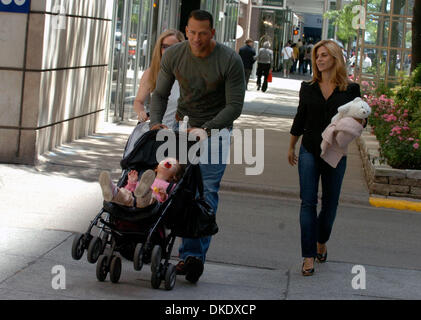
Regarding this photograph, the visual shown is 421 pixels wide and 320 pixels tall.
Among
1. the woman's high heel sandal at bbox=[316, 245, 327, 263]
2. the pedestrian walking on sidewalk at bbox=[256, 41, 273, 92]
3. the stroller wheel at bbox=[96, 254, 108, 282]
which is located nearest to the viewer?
the stroller wheel at bbox=[96, 254, 108, 282]

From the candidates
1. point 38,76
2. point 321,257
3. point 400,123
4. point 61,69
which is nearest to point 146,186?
point 321,257

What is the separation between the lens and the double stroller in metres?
5.62

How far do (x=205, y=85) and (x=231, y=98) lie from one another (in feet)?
0.79

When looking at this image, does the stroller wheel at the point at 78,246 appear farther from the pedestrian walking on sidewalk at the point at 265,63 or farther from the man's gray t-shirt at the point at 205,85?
the pedestrian walking on sidewalk at the point at 265,63

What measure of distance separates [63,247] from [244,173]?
5.24 metres

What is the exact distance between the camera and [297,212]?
9859 mm

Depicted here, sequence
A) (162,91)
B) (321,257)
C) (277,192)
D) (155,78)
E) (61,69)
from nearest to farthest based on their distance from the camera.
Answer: (162,91), (321,257), (155,78), (277,192), (61,69)

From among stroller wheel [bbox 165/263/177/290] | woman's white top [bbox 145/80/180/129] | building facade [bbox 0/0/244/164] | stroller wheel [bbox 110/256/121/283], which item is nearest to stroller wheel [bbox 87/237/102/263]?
stroller wheel [bbox 110/256/121/283]

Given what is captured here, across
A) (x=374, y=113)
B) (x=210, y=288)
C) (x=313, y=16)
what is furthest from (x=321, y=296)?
(x=313, y=16)

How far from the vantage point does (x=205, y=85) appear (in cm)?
623

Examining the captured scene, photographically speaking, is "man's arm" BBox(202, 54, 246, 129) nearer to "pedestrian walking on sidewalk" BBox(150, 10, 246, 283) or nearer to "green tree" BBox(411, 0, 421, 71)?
"pedestrian walking on sidewalk" BBox(150, 10, 246, 283)

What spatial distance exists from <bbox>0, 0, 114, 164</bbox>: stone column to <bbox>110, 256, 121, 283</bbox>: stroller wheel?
5.65m

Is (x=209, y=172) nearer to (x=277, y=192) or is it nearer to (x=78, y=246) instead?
(x=78, y=246)

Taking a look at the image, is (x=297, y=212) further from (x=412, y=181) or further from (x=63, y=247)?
(x=63, y=247)
